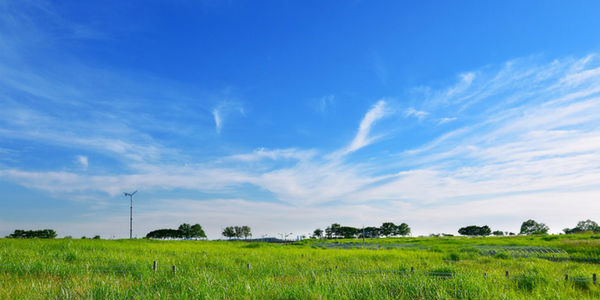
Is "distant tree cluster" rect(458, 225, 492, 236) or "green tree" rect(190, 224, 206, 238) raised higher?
"green tree" rect(190, 224, 206, 238)

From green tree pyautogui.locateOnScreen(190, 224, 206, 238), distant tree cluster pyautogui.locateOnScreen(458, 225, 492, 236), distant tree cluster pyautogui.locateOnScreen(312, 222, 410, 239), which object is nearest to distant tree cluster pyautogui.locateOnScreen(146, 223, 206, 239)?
green tree pyautogui.locateOnScreen(190, 224, 206, 238)

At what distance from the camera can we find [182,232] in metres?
160

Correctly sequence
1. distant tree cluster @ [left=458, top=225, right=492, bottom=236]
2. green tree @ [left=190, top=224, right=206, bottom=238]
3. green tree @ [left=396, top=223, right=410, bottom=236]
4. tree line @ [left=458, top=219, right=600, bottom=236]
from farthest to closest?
1. green tree @ [left=396, top=223, right=410, bottom=236]
2. distant tree cluster @ [left=458, top=225, right=492, bottom=236]
3. green tree @ [left=190, top=224, right=206, bottom=238]
4. tree line @ [left=458, top=219, right=600, bottom=236]

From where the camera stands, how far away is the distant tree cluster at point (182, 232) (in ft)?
521

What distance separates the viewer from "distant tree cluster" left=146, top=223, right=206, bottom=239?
159 m

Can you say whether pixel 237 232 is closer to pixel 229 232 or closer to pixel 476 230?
pixel 229 232

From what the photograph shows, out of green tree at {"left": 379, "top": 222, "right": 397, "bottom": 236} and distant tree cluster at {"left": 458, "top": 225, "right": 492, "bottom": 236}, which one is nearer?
distant tree cluster at {"left": 458, "top": 225, "right": 492, "bottom": 236}

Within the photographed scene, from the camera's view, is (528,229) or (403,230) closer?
(528,229)

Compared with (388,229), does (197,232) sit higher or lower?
higher

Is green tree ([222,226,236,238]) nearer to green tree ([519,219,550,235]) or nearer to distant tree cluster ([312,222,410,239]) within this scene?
distant tree cluster ([312,222,410,239])

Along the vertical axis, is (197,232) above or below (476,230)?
above

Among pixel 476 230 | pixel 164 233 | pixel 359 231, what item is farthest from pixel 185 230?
pixel 476 230

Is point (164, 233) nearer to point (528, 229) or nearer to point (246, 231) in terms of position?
point (246, 231)

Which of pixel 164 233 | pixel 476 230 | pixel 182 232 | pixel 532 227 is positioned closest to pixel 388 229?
pixel 476 230
